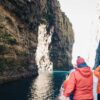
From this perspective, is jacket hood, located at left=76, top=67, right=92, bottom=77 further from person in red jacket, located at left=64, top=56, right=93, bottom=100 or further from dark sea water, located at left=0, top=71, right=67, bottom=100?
dark sea water, located at left=0, top=71, right=67, bottom=100

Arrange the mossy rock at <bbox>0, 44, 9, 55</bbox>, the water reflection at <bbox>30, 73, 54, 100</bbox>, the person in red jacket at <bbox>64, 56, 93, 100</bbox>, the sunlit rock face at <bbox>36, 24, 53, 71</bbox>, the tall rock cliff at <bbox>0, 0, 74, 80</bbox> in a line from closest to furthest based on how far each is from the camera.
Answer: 1. the person in red jacket at <bbox>64, 56, 93, 100</bbox>
2. the water reflection at <bbox>30, 73, 54, 100</bbox>
3. the mossy rock at <bbox>0, 44, 9, 55</bbox>
4. the tall rock cliff at <bbox>0, 0, 74, 80</bbox>
5. the sunlit rock face at <bbox>36, 24, 53, 71</bbox>

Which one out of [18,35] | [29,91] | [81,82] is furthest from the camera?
[18,35]

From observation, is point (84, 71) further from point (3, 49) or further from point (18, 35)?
point (18, 35)

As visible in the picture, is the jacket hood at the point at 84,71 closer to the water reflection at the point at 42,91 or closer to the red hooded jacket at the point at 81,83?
the red hooded jacket at the point at 81,83

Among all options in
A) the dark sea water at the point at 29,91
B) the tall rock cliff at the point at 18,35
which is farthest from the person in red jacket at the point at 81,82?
the tall rock cliff at the point at 18,35

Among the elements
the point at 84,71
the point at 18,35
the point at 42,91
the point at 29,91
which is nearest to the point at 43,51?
the point at 18,35

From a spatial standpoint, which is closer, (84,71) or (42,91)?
(84,71)

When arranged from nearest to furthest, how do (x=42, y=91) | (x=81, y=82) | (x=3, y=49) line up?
(x=81, y=82) → (x=42, y=91) → (x=3, y=49)

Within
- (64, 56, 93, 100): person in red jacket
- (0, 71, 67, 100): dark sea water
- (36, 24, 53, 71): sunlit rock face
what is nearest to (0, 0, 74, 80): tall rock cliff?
(36, 24, 53, 71): sunlit rock face

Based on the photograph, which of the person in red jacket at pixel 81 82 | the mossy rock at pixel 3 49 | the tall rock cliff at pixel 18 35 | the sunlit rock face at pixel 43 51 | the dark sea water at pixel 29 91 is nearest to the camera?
the person in red jacket at pixel 81 82

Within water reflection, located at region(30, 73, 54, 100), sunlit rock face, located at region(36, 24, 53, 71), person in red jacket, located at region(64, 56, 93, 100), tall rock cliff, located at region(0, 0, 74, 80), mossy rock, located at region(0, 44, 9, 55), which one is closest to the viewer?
person in red jacket, located at region(64, 56, 93, 100)

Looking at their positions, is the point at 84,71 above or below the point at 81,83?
above

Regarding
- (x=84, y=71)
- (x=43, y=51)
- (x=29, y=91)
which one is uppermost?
(x=43, y=51)

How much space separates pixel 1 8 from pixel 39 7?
23882 mm
